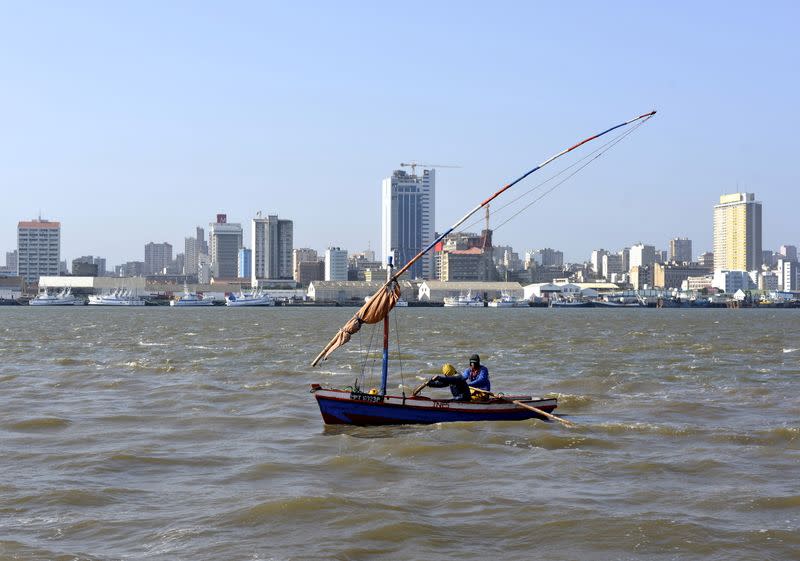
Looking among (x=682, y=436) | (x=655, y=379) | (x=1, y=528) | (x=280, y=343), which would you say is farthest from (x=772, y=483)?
(x=280, y=343)

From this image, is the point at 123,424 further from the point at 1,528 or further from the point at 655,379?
the point at 655,379

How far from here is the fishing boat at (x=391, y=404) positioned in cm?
2639

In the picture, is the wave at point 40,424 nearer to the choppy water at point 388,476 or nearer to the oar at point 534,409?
the choppy water at point 388,476

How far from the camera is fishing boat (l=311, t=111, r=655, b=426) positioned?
26.4 meters

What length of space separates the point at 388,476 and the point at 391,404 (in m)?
6.17

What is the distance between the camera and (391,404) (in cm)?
2650

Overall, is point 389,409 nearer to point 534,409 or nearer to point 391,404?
point 391,404

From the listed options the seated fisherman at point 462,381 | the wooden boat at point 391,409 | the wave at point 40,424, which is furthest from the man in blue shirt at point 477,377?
the wave at point 40,424

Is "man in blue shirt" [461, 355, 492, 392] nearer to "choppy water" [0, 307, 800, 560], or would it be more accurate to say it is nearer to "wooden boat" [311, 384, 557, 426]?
"wooden boat" [311, 384, 557, 426]

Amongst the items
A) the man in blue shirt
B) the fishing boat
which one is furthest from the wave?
the man in blue shirt

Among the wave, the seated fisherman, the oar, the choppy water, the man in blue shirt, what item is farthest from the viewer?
the man in blue shirt

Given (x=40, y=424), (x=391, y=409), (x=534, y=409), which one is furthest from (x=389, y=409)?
(x=40, y=424)

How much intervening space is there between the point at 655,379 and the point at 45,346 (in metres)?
40.9

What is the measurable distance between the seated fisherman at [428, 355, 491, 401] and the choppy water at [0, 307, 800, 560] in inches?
42.4
